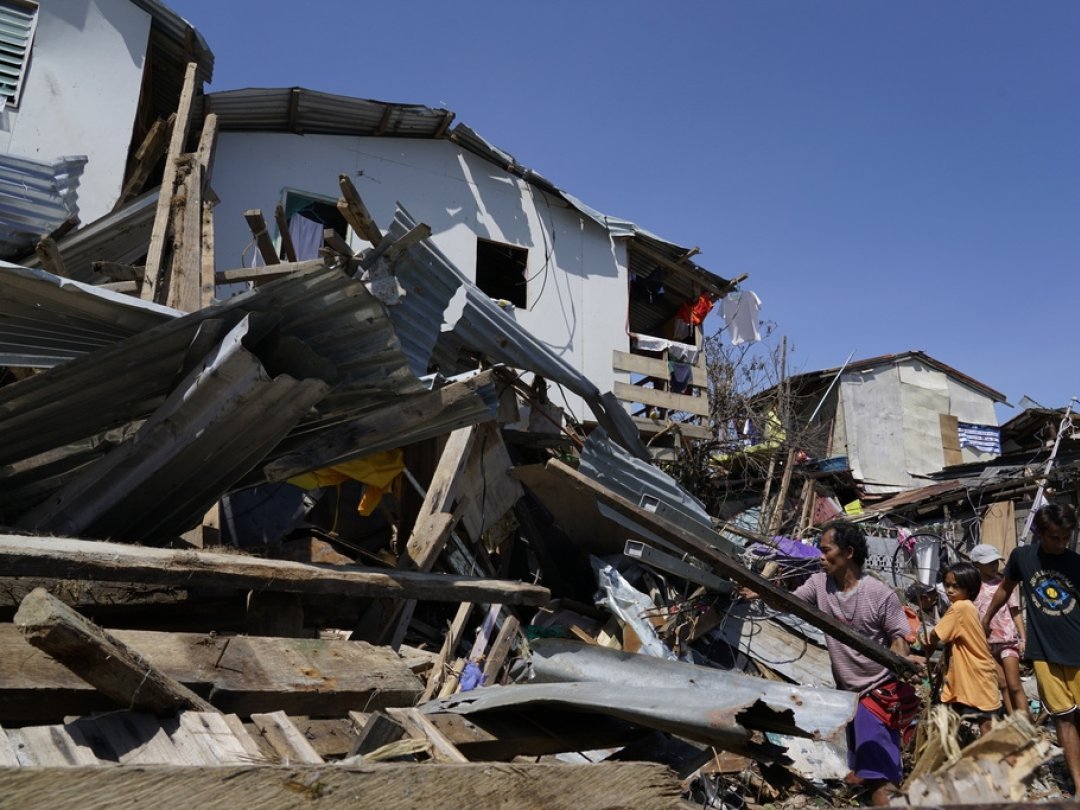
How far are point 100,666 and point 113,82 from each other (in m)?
9.80

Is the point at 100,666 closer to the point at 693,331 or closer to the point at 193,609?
the point at 193,609

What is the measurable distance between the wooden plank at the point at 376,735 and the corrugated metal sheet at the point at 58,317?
2047 mm

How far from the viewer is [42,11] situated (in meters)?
9.88

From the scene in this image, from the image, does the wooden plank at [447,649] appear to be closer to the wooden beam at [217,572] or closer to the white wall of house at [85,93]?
the wooden beam at [217,572]

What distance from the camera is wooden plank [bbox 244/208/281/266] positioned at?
20.9 ft

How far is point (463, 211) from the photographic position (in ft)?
43.9

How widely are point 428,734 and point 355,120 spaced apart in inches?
443

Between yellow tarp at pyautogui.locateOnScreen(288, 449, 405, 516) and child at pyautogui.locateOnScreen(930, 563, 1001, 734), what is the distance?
167 inches

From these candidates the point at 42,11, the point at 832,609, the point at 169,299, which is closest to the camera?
the point at 832,609

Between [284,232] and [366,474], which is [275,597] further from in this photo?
[284,232]

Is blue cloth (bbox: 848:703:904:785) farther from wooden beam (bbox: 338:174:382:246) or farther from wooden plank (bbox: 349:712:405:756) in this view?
wooden beam (bbox: 338:174:382:246)

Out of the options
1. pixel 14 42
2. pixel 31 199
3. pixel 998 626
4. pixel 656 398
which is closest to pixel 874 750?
pixel 998 626

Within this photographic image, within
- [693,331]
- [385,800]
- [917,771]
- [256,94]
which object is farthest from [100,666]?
[693,331]

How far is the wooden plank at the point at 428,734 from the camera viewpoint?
8.08 ft
